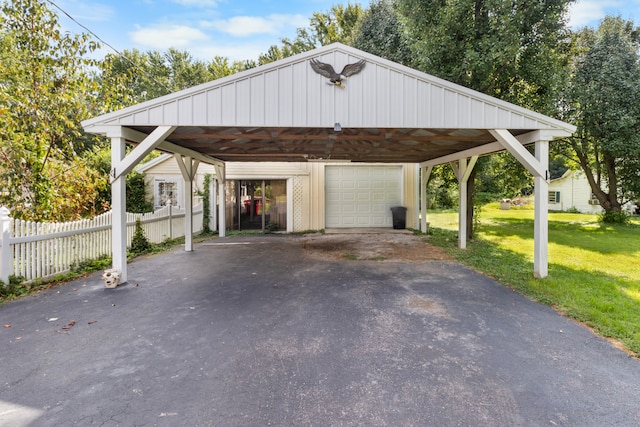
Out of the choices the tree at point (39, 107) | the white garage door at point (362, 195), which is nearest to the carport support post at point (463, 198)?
the white garage door at point (362, 195)

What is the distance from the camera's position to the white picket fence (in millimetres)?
4328

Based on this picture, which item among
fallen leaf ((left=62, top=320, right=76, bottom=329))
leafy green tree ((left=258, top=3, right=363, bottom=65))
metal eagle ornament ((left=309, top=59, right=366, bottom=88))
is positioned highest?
leafy green tree ((left=258, top=3, right=363, bottom=65))

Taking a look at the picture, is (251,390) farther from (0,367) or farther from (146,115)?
(146,115)

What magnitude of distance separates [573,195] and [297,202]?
21.3 metres

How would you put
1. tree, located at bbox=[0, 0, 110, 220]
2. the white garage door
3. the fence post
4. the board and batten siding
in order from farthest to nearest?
the white garage door
tree, located at bbox=[0, 0, 110, 220]
the board and batten siding
the fence post

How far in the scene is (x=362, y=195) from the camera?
1206 cm

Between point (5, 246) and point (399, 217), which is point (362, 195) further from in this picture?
point (5, 246)

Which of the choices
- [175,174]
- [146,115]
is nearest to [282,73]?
[146,115]

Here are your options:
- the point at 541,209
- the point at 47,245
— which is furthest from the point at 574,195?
the point at 47,245

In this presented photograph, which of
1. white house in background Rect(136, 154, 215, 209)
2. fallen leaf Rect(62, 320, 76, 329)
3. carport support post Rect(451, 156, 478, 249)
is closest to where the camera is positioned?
fallen leaf Rect(62, 320, 76, 329)

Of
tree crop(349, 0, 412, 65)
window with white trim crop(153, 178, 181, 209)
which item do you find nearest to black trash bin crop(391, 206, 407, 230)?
tree crop(349, 0, 412, 65)

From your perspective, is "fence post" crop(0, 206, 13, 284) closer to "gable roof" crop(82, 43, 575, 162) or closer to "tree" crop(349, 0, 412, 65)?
"gable roof" crop(82, 43, 575, 162)

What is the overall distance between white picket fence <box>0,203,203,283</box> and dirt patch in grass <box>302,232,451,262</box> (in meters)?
4.44

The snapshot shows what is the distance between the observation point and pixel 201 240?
9609 mm
